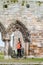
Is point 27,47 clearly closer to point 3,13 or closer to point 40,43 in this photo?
point 40,43

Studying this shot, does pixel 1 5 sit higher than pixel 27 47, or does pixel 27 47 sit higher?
pixel 1 5

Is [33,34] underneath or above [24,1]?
underneath

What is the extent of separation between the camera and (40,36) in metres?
18.2

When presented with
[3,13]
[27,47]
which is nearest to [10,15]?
[3,13]

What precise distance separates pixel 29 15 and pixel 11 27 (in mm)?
927

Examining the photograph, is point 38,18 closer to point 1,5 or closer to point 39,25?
point 39,25

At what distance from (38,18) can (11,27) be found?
1.22 m

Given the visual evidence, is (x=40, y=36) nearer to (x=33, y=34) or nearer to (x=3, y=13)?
(x=33, y=34)

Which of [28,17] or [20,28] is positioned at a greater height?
[28,17]

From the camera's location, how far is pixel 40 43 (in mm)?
18094

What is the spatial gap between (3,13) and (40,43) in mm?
2048

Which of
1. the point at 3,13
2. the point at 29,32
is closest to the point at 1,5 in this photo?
the point at 3,13

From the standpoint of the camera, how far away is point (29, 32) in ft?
59.6

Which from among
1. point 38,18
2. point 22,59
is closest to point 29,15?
point 38,18
